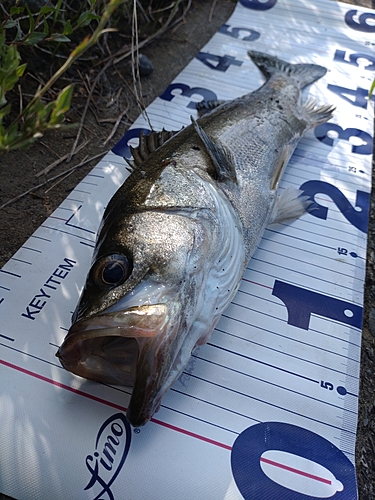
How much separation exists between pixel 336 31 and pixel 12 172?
3821 mm

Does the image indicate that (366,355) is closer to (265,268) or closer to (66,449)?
(265,268)

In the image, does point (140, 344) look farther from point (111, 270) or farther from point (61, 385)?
point (61, 385)

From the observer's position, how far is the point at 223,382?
2150 mm

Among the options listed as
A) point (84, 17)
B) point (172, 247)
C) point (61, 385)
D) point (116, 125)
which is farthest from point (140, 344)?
point (116, 125)

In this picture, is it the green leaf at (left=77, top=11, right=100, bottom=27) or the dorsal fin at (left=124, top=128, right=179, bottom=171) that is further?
the dorsal fin at (left=124, top=128, right=179, bottom=171)

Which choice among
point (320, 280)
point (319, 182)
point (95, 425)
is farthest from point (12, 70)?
point (319, 182)

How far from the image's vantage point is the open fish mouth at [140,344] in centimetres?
161

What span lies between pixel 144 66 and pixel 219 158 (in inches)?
82.8

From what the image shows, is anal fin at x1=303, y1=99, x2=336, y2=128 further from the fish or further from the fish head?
the fish head

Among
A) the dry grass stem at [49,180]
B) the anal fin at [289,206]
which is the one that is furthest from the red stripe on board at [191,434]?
the dry grass stem at [49,180]

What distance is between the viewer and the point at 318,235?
9.61 ft

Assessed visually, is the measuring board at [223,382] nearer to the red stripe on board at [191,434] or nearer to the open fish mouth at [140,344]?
the red stripe on board at [191,434]

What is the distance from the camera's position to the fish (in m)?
1.66

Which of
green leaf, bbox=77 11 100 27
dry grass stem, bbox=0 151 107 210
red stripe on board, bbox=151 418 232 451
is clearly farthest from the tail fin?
red stripe on board, bbox=151 418 232 451
